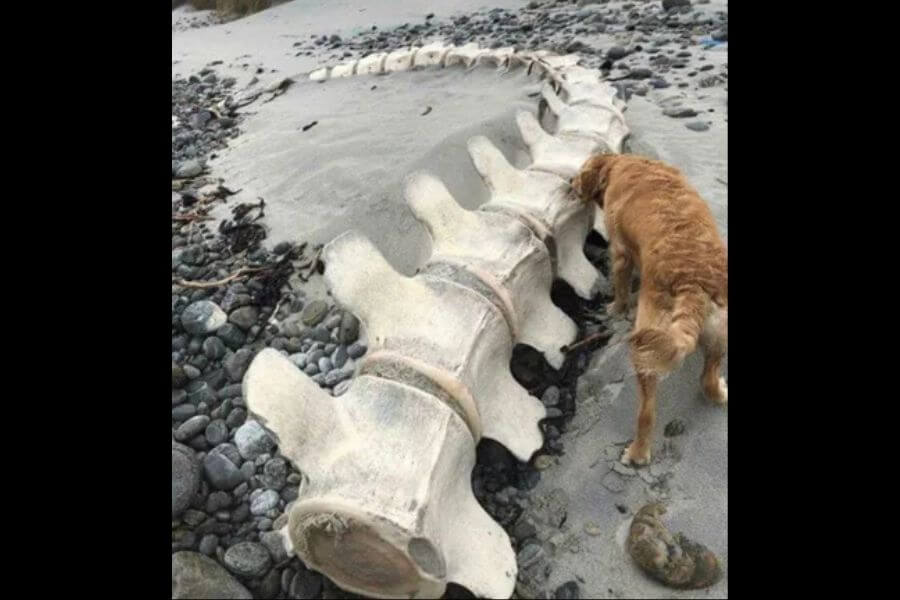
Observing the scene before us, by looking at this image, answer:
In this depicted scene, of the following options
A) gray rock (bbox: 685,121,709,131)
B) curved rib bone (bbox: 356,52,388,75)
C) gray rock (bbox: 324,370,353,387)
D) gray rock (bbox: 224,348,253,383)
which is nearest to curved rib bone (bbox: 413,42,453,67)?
curved rib bone (bbox: 356,52,388,75)

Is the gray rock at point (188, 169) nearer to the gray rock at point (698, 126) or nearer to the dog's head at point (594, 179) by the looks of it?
the dog's head at point (594, 179)

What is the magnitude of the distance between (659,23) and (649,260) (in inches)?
239

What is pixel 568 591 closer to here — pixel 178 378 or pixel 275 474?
pixel 275 474

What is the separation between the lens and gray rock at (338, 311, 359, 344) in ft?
10.4

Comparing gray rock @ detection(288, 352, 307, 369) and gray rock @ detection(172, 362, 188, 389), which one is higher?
gray rock @ detection(172, 362, 188, 389)

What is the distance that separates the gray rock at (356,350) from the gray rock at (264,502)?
0.84 m

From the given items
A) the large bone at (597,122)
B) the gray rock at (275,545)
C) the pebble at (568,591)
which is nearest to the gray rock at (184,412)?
the gray rock at (275,545)

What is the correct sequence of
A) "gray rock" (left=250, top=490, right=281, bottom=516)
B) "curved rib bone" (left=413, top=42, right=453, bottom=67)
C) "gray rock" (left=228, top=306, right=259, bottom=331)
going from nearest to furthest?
"gray rock" (left=250, top=490, right=281, bottom=516)
"gray rock" (left=228, top=306, right=259, bottom=331)
"curved rib bone" (left=413, top=42, right=453, bottom=67)

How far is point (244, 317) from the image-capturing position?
3.31 metres

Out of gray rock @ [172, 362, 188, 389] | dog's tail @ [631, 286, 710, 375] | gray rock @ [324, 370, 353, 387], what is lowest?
gray rock @ [324, 370, 353, 387]

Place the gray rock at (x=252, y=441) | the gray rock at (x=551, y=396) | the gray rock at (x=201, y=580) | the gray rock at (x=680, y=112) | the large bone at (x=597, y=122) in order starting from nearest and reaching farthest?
the gray rock at (x=201, y=580)
the gray rock at (x=252, y=441)
the gray rock at (x=551, y=396)
the large bone at (x=597, y=122)
the gray rock at (x=680, y=112)

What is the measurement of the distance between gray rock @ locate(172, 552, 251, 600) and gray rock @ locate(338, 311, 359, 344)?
51.7 inches

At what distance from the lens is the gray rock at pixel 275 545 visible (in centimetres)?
209

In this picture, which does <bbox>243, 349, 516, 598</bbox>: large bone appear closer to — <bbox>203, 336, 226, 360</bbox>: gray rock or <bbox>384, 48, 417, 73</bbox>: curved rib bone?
<bbox>203, 336, 226, 360</bbox>: gray rock
